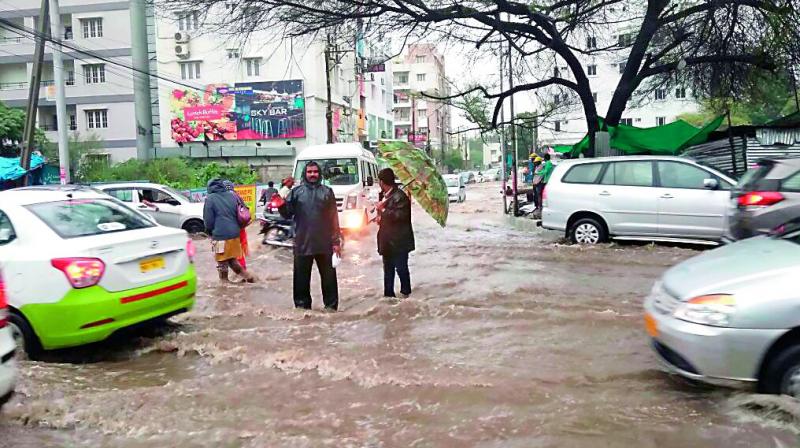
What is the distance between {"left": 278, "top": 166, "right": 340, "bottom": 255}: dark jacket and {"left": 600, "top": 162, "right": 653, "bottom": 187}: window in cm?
633

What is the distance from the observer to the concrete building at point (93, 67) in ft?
129

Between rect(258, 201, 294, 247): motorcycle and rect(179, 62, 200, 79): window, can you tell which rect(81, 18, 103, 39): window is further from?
rect(258, 201, 294, 247): motorcycle

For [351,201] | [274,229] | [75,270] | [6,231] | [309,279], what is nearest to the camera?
[75,270]

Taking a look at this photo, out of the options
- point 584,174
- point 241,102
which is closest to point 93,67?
point 241,102

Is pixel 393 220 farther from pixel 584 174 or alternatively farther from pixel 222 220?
pixel 584 174

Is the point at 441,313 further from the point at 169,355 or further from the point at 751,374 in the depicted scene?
the point at 751,374

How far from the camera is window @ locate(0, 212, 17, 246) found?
18.3ft

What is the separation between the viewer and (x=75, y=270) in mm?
5332

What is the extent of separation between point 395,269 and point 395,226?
2.08ft

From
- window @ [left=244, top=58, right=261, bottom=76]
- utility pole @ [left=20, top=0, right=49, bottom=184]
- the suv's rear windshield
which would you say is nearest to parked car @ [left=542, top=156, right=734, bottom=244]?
the suv's rear windshield

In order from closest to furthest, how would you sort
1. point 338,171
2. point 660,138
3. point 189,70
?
point 338,171
point 660,138
point 189,70

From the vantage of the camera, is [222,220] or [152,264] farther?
[222,220]

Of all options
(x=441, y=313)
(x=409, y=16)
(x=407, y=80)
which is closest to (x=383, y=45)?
(x=409, y=16)

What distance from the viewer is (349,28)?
1355cm
